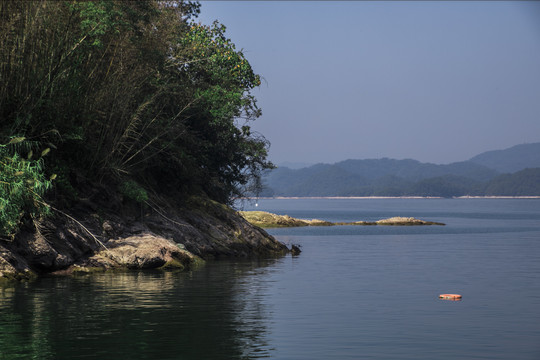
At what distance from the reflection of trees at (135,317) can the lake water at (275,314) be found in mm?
31

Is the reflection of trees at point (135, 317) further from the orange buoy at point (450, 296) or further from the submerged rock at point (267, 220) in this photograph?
the submerged rock at point (267, 220)

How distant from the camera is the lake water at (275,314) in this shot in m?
15.3

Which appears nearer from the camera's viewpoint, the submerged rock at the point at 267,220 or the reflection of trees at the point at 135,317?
the reflection of trees at the point at 135,317

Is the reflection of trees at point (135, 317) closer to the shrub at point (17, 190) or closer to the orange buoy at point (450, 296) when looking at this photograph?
the shrub at point (17, 190)

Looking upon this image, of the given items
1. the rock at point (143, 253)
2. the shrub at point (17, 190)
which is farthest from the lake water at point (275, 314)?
the shrub at point (17, 190)

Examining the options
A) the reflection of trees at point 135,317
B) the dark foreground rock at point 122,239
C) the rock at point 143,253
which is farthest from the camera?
the rock at point 143,253

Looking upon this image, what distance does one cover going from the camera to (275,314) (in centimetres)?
2030

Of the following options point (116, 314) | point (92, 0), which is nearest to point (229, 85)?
point (92, 0)

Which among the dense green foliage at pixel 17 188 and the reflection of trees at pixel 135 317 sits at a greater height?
the dense green foliage at pixel 17 188

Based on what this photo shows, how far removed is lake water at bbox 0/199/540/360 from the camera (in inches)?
601

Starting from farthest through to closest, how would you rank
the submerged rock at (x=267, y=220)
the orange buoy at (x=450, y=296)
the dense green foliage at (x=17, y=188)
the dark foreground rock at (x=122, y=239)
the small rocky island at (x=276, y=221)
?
1. the small rocky island at (x=276, y=221)
2. the submerged rock at (x=267, y=220)
3. the dark foreground rock at (x=122, y=239)
4. the dense green foliage at (x=17, y=188)
5. the orange buoy at (x=450, y=296)

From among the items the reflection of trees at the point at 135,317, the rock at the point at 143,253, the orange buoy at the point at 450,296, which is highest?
the rock at the point at 143,253

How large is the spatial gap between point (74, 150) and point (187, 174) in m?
8.16

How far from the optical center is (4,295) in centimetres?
2245
